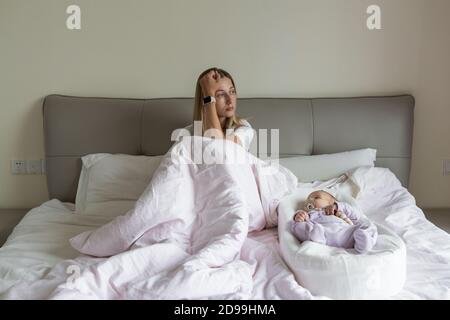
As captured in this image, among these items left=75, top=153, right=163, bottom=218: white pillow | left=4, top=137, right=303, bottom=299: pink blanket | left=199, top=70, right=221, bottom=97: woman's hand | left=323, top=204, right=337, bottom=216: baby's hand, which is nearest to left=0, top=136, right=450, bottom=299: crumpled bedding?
left=4, top=137, right=303, bottom=299: pink blanket

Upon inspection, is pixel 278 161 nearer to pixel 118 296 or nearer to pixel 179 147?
pixel 179 147

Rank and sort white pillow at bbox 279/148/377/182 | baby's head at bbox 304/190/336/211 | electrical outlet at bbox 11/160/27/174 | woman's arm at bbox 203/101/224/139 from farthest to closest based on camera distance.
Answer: electrical outlet at bbox 11/160/27/174, white pillow at bbox 279/148/377/182, woman's arm at bbox 203/101/224/139, baby's head at bbox 304/190/336/211

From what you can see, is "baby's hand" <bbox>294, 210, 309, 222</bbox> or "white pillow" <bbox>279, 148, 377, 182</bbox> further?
"white pillow" <bbox>279, 148, 377, 182</bbox>

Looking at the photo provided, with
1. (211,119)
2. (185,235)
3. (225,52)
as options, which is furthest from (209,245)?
(225,52)

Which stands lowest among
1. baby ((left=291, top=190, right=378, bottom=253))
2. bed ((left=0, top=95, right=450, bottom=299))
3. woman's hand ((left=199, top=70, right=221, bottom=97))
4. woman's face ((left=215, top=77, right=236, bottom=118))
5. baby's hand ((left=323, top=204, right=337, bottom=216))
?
baby ((left=291, top=190, right=378, bottom=253))

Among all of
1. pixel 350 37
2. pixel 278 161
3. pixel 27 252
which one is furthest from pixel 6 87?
pixel 350 37

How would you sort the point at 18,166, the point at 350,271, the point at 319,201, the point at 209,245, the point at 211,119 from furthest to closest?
the point at 18,166, the point at 211,119, the point at 319,201, the point at 209,245, the point at 350,271

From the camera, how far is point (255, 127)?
7.62 feet

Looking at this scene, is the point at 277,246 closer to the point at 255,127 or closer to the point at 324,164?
the point at 324,164

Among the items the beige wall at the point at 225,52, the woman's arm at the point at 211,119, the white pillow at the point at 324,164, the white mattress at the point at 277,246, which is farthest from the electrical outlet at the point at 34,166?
the white pillow at the point at 324,164

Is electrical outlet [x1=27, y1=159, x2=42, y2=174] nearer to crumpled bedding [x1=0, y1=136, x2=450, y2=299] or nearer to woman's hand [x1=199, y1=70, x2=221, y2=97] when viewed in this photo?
crumpled bedding [x1=0, y1=136, x2=450, y2=299]

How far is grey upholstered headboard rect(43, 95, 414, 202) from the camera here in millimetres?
2330

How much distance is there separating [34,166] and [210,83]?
3.77 feet

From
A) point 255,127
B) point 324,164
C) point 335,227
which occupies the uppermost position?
point 255,127
